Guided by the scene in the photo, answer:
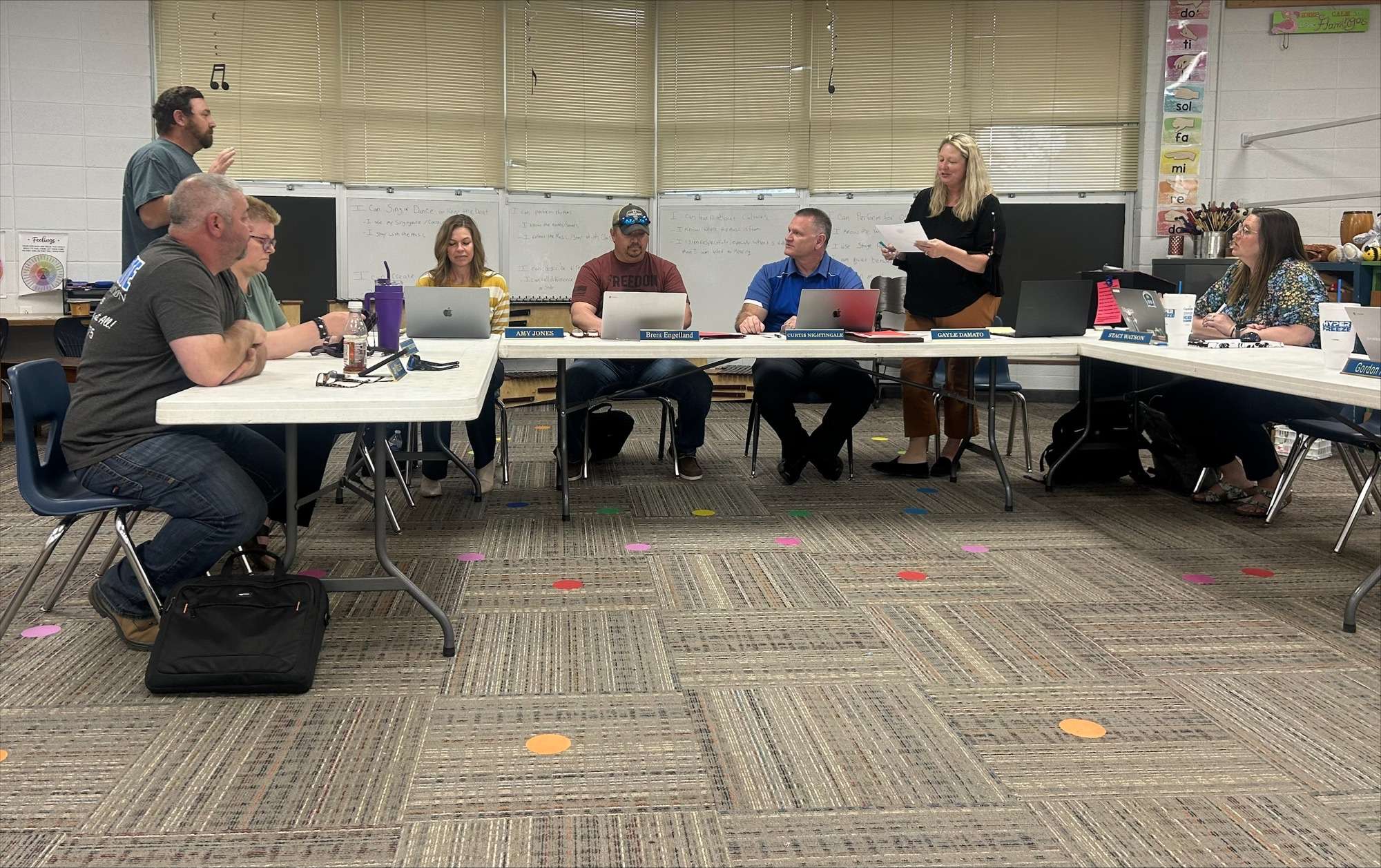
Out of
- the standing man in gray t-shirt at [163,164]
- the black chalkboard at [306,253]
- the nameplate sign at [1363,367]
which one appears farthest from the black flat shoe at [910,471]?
the black chalkboard at [306,253]

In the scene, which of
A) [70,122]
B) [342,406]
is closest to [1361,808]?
[342,406]

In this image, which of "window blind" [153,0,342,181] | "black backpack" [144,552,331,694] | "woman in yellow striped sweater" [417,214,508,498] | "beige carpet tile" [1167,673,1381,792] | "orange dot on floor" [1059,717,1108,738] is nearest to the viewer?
"beige carpet tile" [1167,673,1381,792]

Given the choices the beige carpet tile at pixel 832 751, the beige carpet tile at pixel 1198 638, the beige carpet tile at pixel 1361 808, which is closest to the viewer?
the beige carpet tile at pixel 1361 808

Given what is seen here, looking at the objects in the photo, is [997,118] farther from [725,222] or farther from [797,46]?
[725,222]

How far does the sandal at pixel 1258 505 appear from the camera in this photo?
4.03m

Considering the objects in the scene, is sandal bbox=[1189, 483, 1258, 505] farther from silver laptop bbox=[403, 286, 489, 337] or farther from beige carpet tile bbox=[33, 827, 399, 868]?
beige carpet tile bbox=[33, 827, 399, 868]

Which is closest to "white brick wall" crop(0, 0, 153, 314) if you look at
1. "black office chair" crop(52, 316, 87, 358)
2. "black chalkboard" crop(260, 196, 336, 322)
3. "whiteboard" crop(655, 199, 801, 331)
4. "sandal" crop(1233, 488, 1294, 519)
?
"black office chair" crop(52, 316, 87, 358)

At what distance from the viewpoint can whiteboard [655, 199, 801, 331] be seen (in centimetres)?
747

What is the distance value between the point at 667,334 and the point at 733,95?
13.4ft

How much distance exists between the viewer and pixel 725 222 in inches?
296

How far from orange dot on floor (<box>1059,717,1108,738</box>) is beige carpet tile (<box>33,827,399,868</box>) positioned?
1.31 m

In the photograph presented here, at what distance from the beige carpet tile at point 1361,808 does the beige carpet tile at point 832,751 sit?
22.5 inches

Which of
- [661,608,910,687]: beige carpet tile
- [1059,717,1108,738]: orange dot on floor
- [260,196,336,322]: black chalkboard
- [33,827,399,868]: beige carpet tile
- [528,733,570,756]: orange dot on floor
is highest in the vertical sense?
[260,196,336,322]: black chalkboard

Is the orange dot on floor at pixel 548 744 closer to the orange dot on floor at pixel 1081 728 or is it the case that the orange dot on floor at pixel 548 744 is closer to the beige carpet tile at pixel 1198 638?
the orange dot on floor at pixel 1081 728
